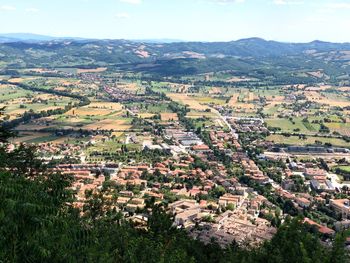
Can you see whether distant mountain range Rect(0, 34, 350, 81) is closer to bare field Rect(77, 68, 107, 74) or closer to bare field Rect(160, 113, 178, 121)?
bare field Rect(77, 68, 107, 74)

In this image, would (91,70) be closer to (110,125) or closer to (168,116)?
(168,116)

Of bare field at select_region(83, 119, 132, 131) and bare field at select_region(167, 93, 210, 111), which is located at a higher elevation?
bare field at select_region(83, 119, 132, 131)

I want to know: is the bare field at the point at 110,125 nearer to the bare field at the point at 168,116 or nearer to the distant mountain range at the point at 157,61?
the bare field at the point at 168,116

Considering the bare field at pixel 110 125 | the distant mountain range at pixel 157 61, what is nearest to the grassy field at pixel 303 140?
the bare field at pixel 110 125

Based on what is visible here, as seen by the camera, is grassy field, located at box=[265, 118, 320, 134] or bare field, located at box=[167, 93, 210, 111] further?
bare field, located at box=[167, 93, 210, 111]

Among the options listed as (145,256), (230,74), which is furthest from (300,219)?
(230,74)

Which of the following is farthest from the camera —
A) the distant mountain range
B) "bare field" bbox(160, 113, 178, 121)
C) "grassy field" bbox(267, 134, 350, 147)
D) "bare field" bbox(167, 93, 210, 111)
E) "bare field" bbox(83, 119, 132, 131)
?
the distant mountain range

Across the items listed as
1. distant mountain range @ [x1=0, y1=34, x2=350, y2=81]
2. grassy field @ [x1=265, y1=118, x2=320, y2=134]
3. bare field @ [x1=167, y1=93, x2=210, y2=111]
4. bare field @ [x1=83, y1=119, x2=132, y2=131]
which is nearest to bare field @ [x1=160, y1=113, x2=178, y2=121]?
bare field @ [x1=83, y1=119, x2=132, y2=131]

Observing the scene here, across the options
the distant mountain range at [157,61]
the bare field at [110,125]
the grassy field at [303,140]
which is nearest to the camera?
the grassy field at [303,140]

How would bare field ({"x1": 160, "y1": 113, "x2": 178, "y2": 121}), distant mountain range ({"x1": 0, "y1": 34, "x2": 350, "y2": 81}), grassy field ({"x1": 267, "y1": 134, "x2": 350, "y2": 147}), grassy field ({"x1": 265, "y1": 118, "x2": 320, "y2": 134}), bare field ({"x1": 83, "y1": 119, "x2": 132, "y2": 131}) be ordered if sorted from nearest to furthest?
1. grassy field ({"x1": 267, "y1": 134, "x2": 350, "y2": 147})
2. bare field ({"x1": 83, "y1": 119, "x2": 132, "y2": 131})
3. grassy field ({"x1": 265, "y1": 118, "x2": 320, "y2": 134})
4. bare field ({"x1": 160, "y1": 113, "x2": 178, "y2": 121})
5. distant mountain range ({"x1": 0, "y1": 34, "x2": 350, "y2": 81})

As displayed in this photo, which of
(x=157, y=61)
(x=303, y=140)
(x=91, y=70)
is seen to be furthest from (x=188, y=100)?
(x=157, y=61)

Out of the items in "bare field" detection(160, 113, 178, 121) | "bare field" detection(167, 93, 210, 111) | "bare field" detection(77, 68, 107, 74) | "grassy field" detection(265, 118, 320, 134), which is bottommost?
"bare field" detection(77, 68, 107, 74)

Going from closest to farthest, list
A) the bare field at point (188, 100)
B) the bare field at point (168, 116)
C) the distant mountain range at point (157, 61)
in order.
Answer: the bare field at point (168, 116)
the bare field at point (188, 100)
the distant mountain range at point (157, 61)
